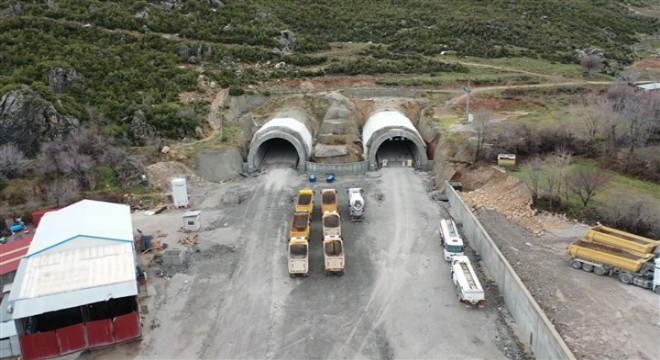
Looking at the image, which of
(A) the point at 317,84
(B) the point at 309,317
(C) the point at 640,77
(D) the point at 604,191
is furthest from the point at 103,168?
(C) the point at 640,77

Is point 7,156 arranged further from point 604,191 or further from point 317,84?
point 604,191

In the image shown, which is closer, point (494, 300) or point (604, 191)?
point (494, 300)

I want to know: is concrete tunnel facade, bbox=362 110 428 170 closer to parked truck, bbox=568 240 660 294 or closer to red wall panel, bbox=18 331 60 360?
parked truck, bbox=568 240 660 294

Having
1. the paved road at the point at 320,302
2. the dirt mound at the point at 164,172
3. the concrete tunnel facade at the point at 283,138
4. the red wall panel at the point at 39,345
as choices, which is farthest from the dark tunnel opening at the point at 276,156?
the red wall panel at the point at 39,345

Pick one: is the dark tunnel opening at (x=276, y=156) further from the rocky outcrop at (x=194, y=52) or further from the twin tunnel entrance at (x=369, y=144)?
the rocky outcrop at (x=194, y=52)

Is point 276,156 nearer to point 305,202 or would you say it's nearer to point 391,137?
point 391,137

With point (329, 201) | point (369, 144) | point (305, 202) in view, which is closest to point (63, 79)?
point (305, 202)
